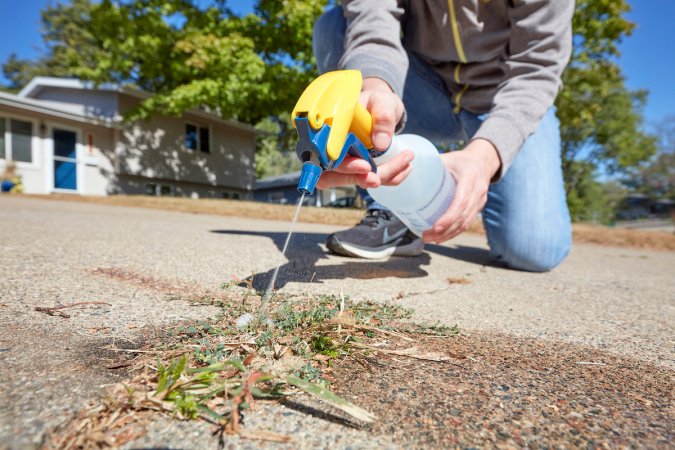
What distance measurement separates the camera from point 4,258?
1436mm

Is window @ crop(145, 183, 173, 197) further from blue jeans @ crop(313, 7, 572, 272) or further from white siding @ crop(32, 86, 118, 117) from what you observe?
blue jeans @ crop(313, 7, 572, 272)

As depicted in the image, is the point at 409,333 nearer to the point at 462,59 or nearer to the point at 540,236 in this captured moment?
the point at 540,236

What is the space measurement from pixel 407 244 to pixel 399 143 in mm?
995

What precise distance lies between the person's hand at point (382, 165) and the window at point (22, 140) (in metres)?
12.4

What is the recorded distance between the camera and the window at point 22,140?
1034 cm

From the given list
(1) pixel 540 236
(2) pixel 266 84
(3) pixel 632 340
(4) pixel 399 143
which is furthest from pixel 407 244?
(2) pixel 266 84

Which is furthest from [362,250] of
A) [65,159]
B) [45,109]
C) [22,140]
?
→ [22,140]

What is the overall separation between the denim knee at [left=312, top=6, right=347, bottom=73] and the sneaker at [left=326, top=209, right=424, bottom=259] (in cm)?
88

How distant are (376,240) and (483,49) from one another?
3.67ft

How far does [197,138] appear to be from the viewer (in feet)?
45.4

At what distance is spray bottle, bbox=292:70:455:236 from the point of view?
0.88 m

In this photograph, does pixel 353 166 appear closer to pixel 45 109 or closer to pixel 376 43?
pixel 376 43

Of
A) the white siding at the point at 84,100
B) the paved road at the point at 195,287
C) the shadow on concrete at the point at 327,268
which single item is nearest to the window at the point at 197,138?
the white siding at the point at 84,100

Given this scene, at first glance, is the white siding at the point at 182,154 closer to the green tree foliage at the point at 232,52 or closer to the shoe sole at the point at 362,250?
the green tree foliage at the point at 232,52
